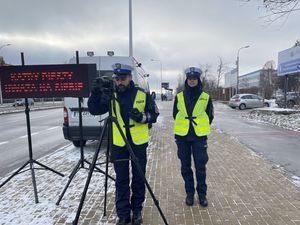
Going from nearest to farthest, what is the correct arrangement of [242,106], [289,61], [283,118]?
1. [283,118]
2. [289,61]
3. [242,106]

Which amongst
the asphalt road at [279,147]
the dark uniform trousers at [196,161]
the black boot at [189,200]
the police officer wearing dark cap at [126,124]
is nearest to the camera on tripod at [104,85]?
the police officer wearing dark cap at [126,124]

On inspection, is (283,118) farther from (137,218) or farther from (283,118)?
(137,218)

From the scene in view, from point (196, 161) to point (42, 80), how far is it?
2700 millimetres

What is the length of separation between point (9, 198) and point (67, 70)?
2.26 m

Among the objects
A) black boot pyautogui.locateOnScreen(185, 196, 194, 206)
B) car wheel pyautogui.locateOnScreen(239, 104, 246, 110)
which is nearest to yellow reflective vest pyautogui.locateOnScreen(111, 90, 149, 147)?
black boot pyautogui.locateOnScreen(185, 196, 194, 206)

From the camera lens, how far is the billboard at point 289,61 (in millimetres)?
23281

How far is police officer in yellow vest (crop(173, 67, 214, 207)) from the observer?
15.1 ft

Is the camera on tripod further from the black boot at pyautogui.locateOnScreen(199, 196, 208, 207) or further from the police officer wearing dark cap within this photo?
the black boot at pyautogui.locateOnScreen(199, 196, 208, 207)

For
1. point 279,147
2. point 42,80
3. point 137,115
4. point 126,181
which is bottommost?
point 279,147

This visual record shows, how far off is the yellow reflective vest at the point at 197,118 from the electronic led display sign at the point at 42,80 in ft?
5.44

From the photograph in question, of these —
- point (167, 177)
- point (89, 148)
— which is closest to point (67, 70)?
point (167, 177)

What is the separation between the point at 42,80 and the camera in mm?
4961

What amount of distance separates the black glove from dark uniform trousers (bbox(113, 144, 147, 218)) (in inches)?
15.2

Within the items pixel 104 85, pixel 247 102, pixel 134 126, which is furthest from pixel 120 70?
pixel 247 102
